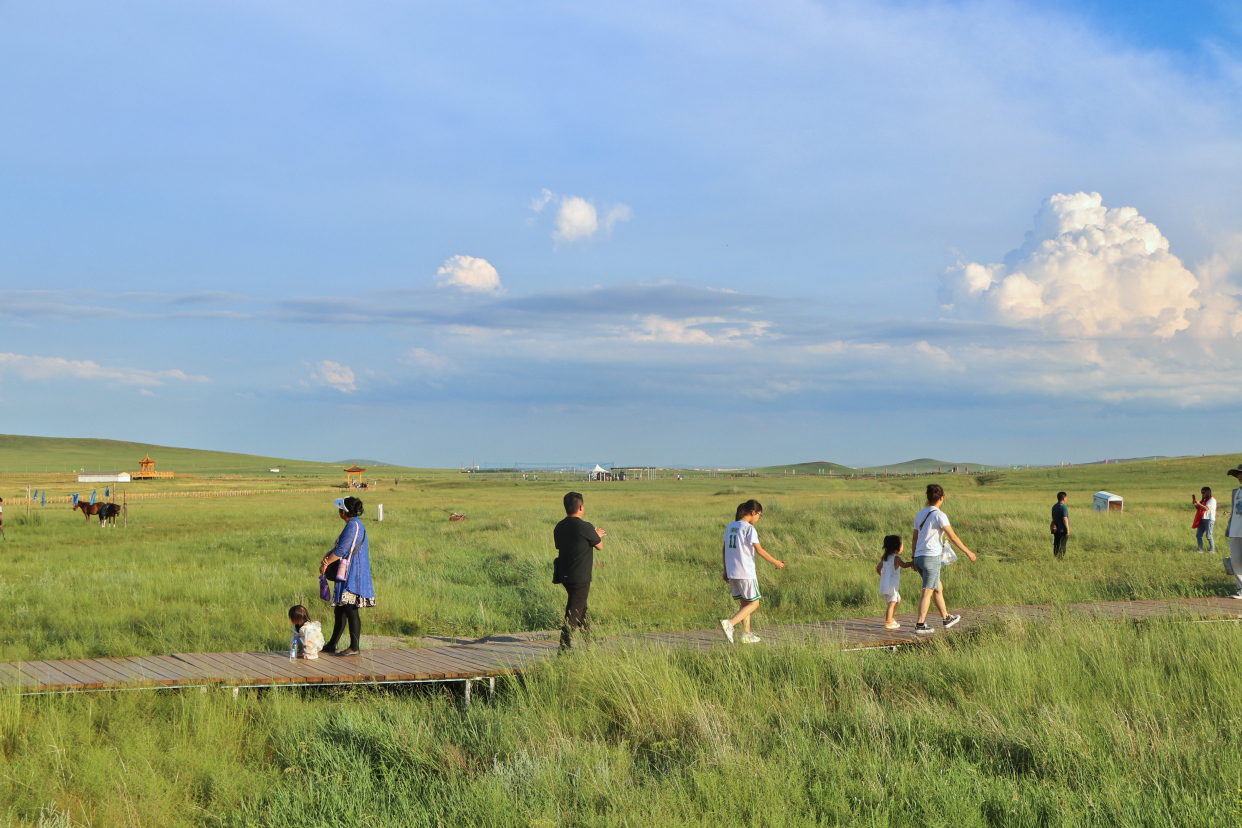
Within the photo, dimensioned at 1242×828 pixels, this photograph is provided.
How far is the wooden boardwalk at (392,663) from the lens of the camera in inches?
319

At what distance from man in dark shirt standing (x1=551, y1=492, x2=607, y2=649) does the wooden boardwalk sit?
1.41 feet

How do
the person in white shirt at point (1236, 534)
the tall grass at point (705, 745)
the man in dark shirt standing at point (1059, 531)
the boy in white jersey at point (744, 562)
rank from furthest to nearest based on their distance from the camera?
the man in dark shirt standing at point (1059, 531) < the person in white shirt at point (1236, 534) < the boy in white jersey at point (744, 562) < the tall grass at point (705, 745)

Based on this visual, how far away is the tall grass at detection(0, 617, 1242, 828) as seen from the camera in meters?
5.42

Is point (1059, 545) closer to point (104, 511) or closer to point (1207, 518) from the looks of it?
point (1207, 518)

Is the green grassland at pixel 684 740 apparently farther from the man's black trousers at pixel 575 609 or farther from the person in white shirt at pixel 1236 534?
the person in white shirt at pixel 1236 534

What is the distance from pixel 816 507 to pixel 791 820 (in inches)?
1084

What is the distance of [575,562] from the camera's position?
9.17m

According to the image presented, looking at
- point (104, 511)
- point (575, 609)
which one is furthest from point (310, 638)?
point (104, 511)

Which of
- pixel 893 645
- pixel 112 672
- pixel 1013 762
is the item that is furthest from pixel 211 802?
pixel 893 645

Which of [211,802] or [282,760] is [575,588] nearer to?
[282,760]

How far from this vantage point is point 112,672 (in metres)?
8.50

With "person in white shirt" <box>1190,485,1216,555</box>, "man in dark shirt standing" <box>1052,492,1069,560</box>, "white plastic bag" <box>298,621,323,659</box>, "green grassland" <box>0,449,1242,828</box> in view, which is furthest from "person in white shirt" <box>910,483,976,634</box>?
"person in white shirt" <box>1190,485,1216,555</box>

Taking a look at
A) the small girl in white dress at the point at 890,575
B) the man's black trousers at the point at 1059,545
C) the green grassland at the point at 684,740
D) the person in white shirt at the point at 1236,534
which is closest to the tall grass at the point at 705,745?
the green grassland at the point at 684,740

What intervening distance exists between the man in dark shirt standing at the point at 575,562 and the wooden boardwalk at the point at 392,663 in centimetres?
43
